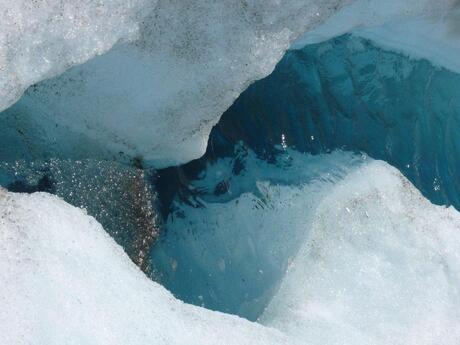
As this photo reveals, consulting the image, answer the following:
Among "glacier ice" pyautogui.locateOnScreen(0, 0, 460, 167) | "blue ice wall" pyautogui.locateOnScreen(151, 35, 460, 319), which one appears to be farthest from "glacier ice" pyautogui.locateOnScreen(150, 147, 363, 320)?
"glacier ice" pyautogui.locateOnScreen(0, 0, 460, 167)

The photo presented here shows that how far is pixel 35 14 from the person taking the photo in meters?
0.79

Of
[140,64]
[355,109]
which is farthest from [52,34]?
[355,109]

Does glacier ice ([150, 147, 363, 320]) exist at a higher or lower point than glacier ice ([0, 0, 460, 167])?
lower

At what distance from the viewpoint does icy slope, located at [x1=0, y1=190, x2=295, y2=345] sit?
75cm

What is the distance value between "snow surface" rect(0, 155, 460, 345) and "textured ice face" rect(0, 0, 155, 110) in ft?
0.54

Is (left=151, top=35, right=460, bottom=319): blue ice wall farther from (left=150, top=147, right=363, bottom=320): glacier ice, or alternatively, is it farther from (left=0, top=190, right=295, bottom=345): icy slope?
(left=0, top=190, right=295, bottom=345): icy slope

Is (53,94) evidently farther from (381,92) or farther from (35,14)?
(381,92)

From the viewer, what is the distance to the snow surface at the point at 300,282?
2.53 ft

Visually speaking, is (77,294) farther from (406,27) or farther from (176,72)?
(406,27)

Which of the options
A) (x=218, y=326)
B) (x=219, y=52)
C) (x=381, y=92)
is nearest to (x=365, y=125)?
(x=381, y=92)

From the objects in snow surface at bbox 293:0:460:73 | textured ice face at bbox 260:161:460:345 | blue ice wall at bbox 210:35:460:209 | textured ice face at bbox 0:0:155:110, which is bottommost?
textured ice face at bbox 260:161:460:345

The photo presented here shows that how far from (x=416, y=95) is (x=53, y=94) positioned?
2.64 feet

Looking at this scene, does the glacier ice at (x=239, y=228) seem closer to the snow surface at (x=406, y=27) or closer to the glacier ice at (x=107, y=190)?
the glacier ice at (x=107, y=190)

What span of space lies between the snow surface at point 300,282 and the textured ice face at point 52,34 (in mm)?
164
